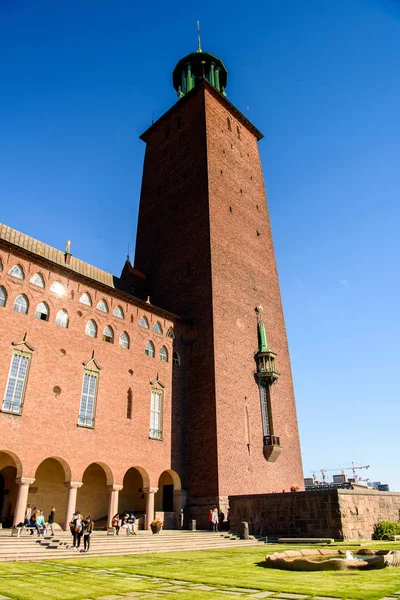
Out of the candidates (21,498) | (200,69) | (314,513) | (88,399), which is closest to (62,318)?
(88,399)

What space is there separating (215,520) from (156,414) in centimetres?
679

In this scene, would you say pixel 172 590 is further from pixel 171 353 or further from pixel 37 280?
pixel 171 353

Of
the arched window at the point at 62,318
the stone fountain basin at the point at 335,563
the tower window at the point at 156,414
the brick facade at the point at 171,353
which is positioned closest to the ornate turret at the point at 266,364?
the brick facade at the point at 171,353

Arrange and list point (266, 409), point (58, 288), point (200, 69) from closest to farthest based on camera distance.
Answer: point (58, 288), point (266, 409), point (200, 69)

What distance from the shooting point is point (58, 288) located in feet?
78.8

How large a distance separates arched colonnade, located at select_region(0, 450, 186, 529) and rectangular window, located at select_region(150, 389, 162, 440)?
2250 millimetres

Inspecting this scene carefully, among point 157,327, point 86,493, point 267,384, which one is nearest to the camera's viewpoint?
point 86,493

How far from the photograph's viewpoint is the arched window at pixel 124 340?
26.4 meters

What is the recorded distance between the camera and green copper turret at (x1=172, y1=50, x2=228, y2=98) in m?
45.6

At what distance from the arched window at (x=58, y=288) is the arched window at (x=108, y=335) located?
3313 millimetres

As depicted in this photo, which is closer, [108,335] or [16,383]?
[16,383]

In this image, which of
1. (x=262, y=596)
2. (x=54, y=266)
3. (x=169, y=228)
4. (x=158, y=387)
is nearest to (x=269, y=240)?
(x=169, y=228)

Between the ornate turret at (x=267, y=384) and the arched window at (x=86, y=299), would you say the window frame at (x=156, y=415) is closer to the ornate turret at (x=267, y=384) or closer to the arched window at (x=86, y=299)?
the arched window at (x=86, y=299)

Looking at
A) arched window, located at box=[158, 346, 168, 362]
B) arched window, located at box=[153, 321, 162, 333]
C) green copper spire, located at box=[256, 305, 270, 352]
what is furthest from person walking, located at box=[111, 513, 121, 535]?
green copper spire, located at box=[256, 305, 270, 352]
